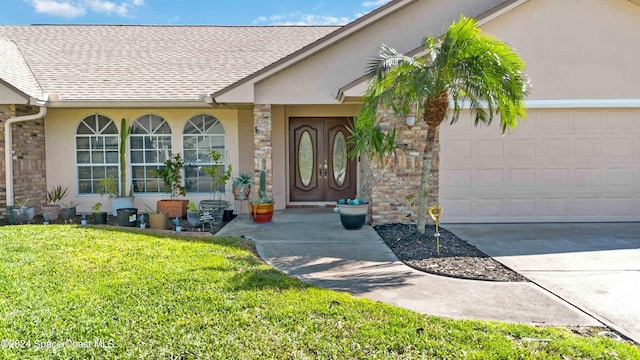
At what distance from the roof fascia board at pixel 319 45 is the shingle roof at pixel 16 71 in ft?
14.9

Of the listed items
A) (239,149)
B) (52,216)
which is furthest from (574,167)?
(52,216)

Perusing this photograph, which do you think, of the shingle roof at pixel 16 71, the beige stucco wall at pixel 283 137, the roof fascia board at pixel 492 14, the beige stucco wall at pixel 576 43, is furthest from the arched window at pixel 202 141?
the beige stucco wall at pixel 576 43

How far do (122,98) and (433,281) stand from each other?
8.79 m

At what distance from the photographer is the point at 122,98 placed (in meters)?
11.0

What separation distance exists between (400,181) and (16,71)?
10101 mm

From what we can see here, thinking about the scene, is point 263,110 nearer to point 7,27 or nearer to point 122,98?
point 122,98

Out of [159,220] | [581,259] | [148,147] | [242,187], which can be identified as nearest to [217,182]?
[242,187]

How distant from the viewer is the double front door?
13.1 metres

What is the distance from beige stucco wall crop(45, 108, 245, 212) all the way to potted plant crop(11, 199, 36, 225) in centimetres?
135

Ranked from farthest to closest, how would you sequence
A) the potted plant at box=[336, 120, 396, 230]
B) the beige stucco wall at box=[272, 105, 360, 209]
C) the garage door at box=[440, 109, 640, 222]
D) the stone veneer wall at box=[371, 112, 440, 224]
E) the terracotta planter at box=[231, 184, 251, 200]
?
the beige stucco wall at box=[272, 105, 360, 209]
the terracotta planter at box=[231, 184, 251, 200]
the garage door at box=[440, 109, 640, 222]
the stone veneer wall at box=[371, 112, 440, 224]
the potted plant at box=[336, 120, 396, 230]

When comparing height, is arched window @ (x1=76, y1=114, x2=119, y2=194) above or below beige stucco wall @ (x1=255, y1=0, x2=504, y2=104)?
below

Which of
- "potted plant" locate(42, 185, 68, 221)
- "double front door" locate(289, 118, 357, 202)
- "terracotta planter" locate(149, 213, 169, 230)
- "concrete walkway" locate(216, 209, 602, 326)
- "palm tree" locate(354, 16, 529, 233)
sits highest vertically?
"palm tree" locate(354, 16, 529, 233)

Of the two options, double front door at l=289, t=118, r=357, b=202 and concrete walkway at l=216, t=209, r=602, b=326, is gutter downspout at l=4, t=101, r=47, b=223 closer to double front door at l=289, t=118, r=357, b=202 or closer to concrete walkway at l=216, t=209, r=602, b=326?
concrete walkway at l=216, t=209, r=602, b=326

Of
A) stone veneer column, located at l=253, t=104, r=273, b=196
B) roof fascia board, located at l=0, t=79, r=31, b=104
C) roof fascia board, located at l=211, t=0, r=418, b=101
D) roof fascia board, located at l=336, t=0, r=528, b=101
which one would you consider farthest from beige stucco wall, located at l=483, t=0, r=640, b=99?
roof fascia board, located at l=0, t=79, r=31, b=104
